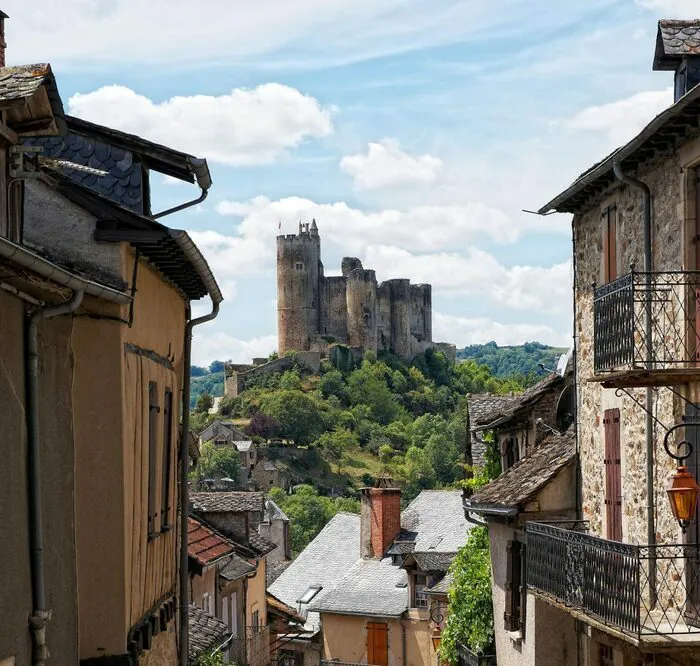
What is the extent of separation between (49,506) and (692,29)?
749cm

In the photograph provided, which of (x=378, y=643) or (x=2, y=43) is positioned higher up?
(x=2, y=43)

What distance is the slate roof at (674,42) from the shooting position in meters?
12.8

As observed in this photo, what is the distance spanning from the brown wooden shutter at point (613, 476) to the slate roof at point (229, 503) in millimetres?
12085

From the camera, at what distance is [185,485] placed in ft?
52.1

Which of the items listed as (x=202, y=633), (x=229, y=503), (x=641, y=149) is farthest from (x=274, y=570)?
(x=641, y=149)

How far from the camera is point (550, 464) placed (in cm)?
1823

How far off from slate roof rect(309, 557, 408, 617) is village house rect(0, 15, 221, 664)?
24455 millimetres

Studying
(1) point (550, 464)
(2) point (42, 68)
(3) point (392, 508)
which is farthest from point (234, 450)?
(2) point (42, 68)

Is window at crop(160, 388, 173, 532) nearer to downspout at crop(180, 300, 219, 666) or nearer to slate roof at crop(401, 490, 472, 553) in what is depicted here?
downspout at crop(180, 300, 219, 666)

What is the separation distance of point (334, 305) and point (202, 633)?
11737 centimetres

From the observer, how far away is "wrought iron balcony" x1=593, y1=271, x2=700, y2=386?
39.2ft

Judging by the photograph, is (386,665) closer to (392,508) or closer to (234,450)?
(392,508)

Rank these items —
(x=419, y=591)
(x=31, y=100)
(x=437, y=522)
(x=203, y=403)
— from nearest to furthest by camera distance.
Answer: (x=31, y=100) < (x=419, y=591) < (x=437, y=522) < (x=203, y=403)

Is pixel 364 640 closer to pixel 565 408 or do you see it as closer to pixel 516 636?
pixel 565 408
